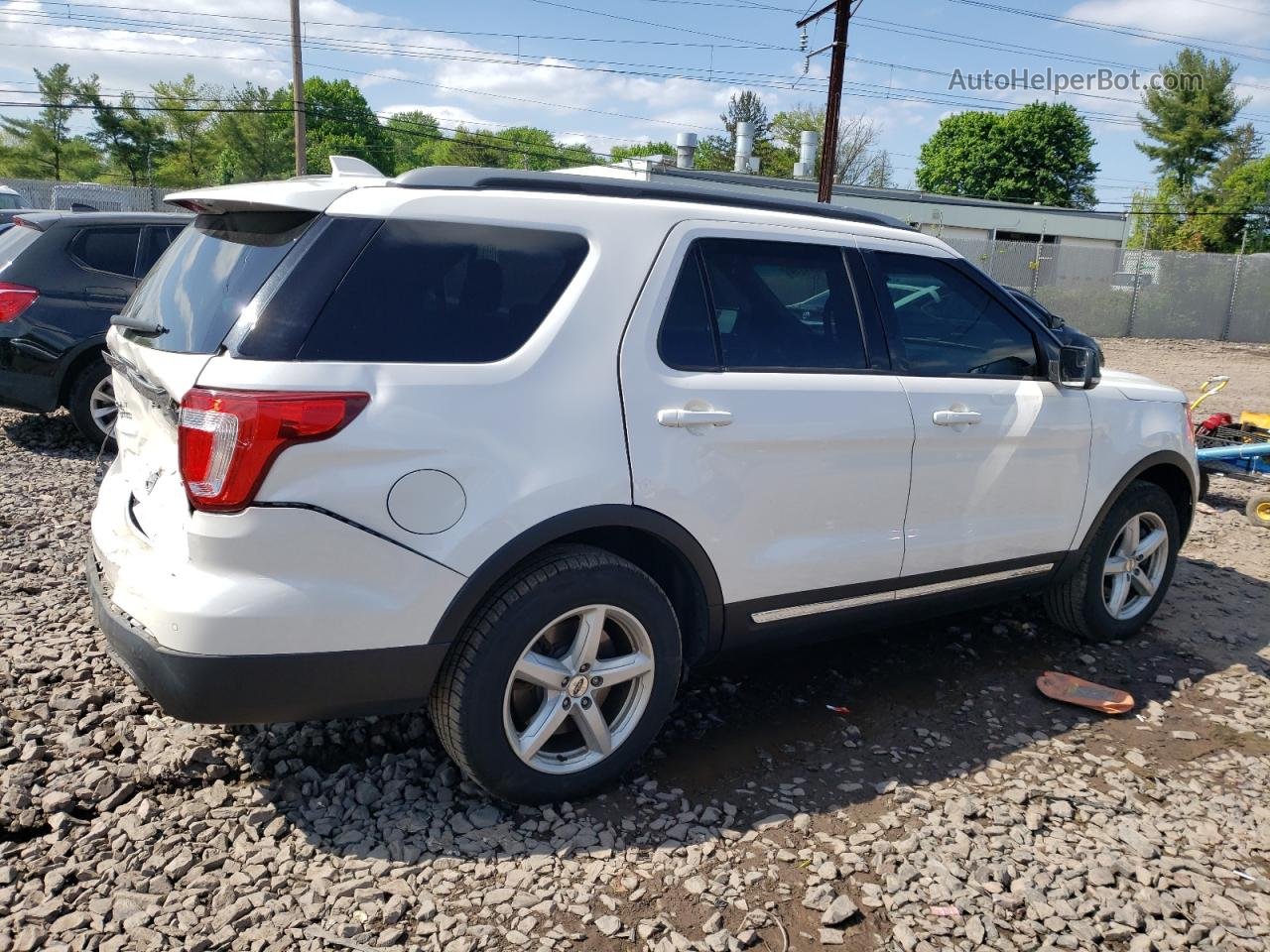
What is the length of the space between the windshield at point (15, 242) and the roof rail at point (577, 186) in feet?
19.6

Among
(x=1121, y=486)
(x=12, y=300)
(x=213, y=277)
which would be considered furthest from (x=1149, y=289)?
(x=213, y=277)

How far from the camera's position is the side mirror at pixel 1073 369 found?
4246 mm

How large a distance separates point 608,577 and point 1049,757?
1.93 meters

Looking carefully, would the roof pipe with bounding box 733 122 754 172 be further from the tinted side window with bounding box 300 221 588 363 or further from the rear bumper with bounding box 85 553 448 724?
the rear bumper with bounding box 85 553 448 724

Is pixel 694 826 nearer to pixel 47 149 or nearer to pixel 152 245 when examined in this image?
pixel 152 245

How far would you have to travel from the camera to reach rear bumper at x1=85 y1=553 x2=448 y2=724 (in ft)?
8.45

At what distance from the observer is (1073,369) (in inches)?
168

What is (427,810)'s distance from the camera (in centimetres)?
312

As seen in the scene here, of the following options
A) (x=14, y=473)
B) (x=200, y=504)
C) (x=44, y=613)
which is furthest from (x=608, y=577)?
(x=14, y=473)

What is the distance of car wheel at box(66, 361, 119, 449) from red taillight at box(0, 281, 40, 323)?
60cm

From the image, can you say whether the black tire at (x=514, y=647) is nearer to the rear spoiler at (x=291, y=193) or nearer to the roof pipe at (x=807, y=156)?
the rear spoiler at (x=291, y=193)

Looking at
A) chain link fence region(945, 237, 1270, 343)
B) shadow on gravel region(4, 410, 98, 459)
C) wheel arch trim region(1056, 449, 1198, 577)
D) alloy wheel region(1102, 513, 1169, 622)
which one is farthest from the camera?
chain link fence region(945, 237, 1270, 343)

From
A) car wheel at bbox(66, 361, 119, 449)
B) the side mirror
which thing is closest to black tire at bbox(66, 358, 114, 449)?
car wheel at bbox(66, 361, 119, 449)

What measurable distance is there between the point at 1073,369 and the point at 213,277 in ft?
11.1
